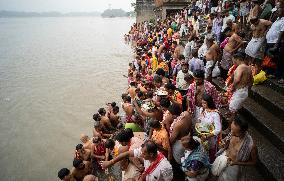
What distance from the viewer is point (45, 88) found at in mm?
17188

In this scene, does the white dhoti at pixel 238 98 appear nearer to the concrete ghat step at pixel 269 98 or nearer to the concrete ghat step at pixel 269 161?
the concrete ghat step at pixel 269 98

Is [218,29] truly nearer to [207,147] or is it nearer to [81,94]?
[207,147]

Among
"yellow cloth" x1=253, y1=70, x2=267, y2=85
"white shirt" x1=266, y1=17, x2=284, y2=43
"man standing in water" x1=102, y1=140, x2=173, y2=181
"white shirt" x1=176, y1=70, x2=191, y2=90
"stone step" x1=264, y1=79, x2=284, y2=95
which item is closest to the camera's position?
"man standing in water" x1=102, y1=140, x2=173, y2=181

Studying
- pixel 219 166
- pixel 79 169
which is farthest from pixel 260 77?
pixel 79 169

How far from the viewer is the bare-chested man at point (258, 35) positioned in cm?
620

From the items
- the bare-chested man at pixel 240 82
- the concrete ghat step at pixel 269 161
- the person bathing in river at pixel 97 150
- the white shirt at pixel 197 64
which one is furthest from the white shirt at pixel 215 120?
the white shirt at pixel 197 64

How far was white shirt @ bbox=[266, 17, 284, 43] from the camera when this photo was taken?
571cm

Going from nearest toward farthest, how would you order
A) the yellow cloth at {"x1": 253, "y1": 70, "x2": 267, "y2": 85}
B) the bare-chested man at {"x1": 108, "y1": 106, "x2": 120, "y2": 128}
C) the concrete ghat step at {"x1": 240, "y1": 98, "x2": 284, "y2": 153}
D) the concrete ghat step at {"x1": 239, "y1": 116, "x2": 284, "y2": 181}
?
the concrete ghat step at {"x1": 239, "y1": 116, "x2": 284, "y2": 181}
the concrete ghat step at {"x1": 240, "y1": 98, "x2": 284, "y2": 153}
the yellow cloth at {"x1": 253, "y1": 70, "x2": 267, "y2": 85}
the bare-chested man at {"x1": 108, "y1": 106, "x2": 120, "y2": 128}

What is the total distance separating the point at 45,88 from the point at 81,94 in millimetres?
3556

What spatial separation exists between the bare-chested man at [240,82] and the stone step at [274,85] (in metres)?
0.71

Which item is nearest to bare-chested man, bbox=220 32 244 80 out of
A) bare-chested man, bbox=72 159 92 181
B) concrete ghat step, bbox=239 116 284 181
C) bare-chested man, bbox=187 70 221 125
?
bare-chested man, bbox=187 70 221 125

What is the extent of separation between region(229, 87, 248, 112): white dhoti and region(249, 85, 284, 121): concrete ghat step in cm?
45

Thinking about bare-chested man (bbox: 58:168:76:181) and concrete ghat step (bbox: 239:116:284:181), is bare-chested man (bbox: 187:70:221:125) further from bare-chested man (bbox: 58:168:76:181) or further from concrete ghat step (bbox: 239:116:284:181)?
bare-chested man (bbox: 58:168:76:181)

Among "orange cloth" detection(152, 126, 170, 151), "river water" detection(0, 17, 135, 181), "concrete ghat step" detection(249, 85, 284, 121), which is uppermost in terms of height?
"concrete ghat step" detection(249, 85, 284, 121)
